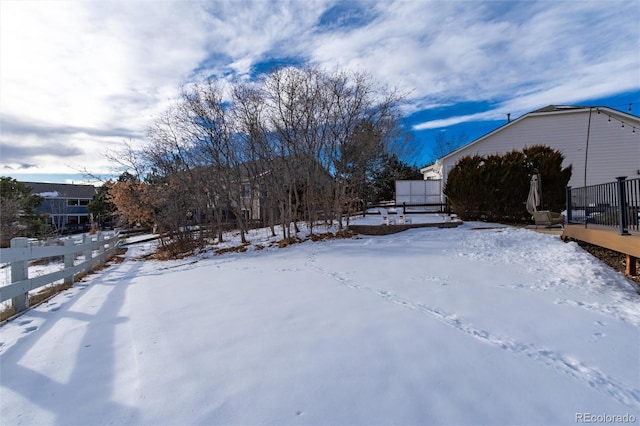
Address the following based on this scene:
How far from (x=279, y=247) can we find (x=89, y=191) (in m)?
42.4

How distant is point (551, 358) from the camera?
2846 millimetres

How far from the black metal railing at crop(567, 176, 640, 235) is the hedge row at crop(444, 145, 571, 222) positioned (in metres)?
4.59

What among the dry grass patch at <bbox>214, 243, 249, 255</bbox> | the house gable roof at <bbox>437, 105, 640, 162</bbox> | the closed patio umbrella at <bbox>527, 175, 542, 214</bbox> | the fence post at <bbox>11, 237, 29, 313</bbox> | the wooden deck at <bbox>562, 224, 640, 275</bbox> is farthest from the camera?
the house gable roof at <bbox>437, 105, 640, 162</bbox>

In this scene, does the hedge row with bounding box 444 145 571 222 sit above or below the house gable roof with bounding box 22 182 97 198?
below

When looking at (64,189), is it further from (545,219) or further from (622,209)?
(622,209)

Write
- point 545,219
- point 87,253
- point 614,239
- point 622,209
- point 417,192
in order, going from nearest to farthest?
point 622,209, point 614,239, point 87,253, point 545,219, point 417,192

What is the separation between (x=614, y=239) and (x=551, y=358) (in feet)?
14.6

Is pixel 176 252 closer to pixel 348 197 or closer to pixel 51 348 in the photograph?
pixel 348 197

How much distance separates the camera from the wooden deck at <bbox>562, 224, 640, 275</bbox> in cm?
538

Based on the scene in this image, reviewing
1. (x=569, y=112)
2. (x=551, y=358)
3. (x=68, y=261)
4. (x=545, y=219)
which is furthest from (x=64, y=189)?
(x=551, y=358)

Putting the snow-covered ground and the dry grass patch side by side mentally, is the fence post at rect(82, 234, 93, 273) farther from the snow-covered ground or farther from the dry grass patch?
the dry grass patch

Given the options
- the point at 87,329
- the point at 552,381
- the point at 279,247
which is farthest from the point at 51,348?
the point at 279,247

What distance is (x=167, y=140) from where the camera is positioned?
1407 cm

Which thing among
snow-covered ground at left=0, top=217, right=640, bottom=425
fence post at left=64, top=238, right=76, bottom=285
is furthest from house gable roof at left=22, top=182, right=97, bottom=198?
snow-covered ground at left=0, top=217, right=640, bottom=425
